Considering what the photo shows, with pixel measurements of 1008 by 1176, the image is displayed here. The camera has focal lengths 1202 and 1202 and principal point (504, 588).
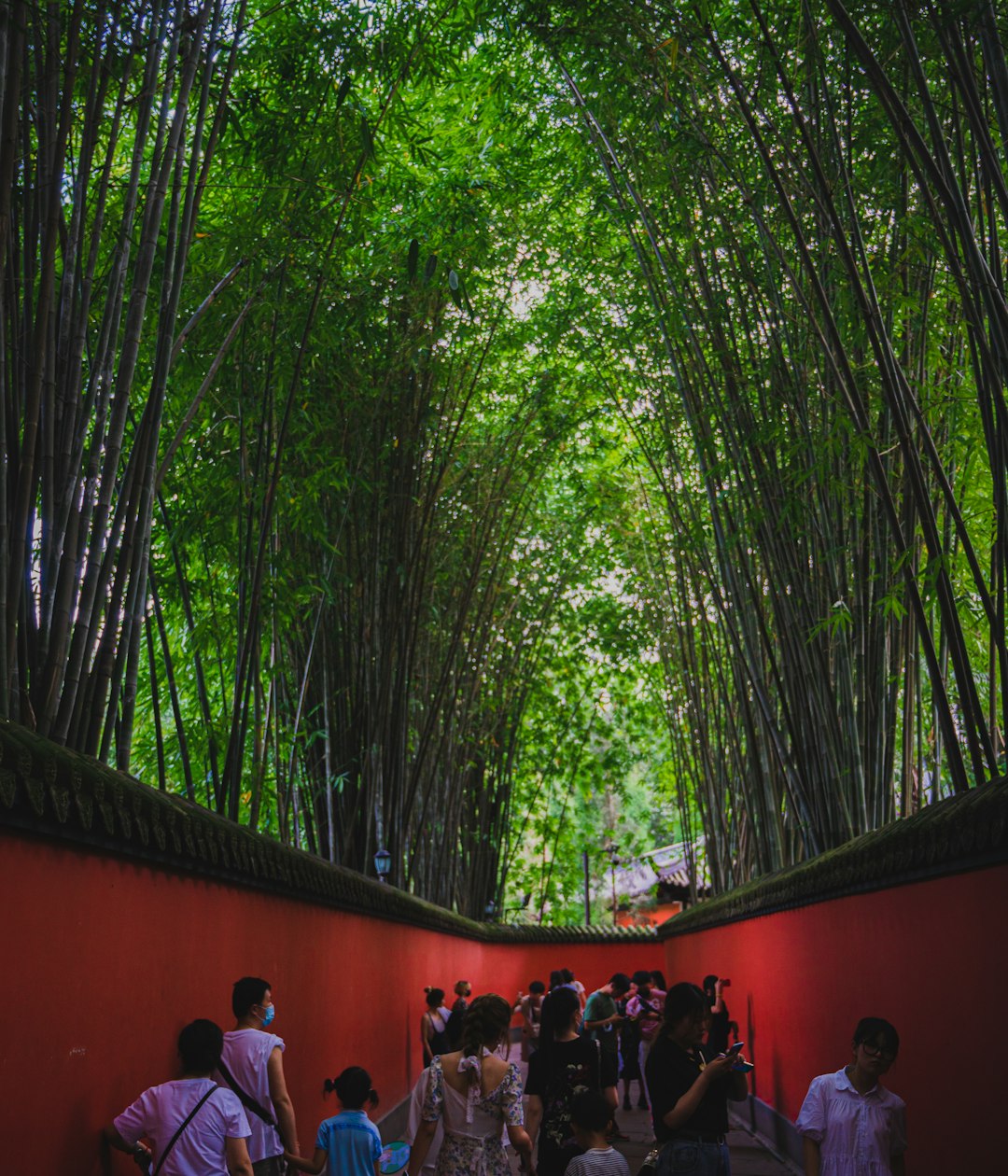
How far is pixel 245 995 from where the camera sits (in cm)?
288

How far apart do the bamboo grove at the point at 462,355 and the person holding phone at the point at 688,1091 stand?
100 cm

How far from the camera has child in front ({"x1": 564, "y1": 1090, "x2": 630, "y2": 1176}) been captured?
2.61 metres

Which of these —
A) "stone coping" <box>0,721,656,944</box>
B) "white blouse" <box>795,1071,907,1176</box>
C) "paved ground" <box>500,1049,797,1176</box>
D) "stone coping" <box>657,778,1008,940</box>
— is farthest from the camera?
"paved ground" <box>500,1049,797,1176</box>

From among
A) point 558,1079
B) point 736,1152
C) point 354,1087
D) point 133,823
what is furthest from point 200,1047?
point 736,1152

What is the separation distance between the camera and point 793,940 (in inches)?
197

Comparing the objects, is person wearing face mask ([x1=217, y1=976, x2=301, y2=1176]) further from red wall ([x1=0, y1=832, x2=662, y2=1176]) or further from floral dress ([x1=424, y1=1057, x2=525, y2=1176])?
floral dress ([x1=424, y1=1057, x2=525, y2=1176])

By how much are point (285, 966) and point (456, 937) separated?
20.5 feet

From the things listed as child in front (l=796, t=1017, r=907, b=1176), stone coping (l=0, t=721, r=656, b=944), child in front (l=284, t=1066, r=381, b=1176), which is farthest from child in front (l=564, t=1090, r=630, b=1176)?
stone coping (l=0, t=721, r=656, b=944)

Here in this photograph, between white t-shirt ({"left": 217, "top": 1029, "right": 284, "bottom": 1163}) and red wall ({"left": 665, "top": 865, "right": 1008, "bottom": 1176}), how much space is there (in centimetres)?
156

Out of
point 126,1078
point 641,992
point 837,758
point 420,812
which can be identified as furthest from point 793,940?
point 420,812

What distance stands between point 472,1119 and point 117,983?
3.39 feet

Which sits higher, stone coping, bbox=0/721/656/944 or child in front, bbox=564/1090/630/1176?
stone coping, bbox=0/721/656/944

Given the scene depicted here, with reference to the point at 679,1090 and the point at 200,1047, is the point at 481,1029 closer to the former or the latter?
the point at 679,1090

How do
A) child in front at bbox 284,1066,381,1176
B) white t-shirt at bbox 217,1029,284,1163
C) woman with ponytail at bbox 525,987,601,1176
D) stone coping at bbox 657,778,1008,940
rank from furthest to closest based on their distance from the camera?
woman with ponytail at bbox 525,987,601,1176 < child in front at bbox 284,1066,381,1176 < white t-shirt at bbox 217,1029,284,1163 < stone coping at bbox 657,778,1008,940
